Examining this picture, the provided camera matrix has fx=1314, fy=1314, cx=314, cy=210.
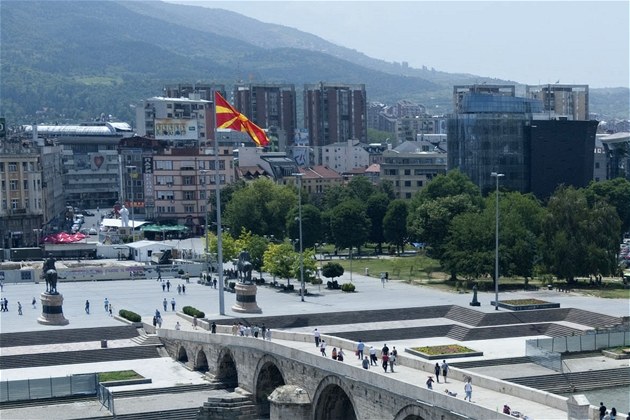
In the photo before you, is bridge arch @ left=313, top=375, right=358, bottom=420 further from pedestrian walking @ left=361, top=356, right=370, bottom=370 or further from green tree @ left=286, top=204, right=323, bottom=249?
green tree @ left=286, top=204, right=323, bottom=249

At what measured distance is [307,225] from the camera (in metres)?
102

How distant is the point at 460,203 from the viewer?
9106 cm

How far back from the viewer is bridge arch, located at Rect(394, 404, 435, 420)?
4095 centimetres

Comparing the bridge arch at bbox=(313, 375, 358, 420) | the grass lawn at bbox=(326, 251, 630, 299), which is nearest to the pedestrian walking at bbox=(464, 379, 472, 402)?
the bridge arch at bbox=(313, 375, 358, 420)

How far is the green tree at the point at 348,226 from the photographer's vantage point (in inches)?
4006

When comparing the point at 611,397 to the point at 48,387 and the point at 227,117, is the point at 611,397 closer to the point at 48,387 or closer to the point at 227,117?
the point at 48,387

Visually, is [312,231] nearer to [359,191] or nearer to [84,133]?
[359,191]

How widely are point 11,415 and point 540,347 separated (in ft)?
75.5

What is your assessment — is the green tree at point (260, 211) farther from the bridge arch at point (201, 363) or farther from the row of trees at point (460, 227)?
the bridge arch at point (201, 363)

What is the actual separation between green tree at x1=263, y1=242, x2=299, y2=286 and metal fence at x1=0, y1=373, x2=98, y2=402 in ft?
84.6

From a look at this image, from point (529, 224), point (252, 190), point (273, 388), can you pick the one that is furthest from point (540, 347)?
point (252, 190)

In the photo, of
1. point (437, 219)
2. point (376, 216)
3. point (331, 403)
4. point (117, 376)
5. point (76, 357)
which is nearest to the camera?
point (331, 403)

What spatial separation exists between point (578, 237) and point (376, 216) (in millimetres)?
30011

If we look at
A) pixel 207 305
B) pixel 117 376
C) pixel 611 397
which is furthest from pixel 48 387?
pixel 611 397
